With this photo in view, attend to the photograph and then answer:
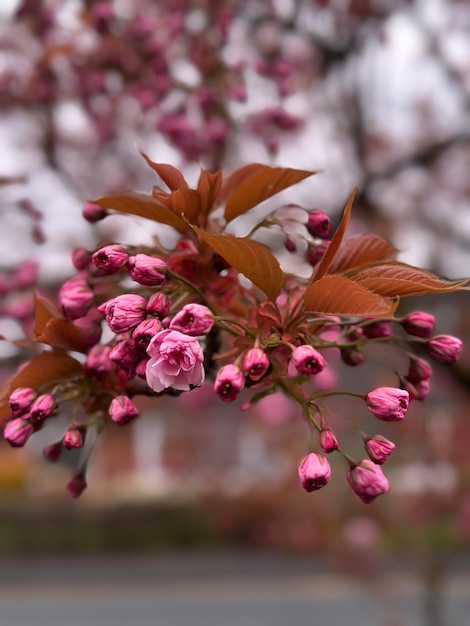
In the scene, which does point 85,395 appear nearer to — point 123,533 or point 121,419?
point 121,419

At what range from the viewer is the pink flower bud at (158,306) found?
3.18 ft

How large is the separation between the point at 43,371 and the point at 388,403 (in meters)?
0.49

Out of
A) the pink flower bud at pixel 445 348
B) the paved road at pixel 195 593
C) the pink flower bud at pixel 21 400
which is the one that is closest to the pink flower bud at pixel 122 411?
the pink flower bud at pixel 21 400

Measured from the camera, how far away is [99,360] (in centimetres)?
108

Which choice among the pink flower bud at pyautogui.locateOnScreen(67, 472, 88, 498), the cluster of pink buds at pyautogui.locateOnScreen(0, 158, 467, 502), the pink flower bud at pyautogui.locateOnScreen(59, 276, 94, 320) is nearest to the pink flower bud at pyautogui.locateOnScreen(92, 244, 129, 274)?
the cluster of pink buds at pyautogui.locateOnScreen(0, 158, 467, 502)

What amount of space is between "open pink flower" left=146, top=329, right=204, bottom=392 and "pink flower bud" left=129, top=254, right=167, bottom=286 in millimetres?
85

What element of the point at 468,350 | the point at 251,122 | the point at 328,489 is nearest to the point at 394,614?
the point at 328,489

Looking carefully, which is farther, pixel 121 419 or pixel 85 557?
pixel 85 557

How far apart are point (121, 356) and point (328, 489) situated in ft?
20.7

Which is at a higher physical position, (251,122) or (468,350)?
(251,122)

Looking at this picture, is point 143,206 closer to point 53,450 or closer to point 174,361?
point 174,361

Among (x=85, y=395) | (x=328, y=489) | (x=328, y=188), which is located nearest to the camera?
(x=85, y=395)

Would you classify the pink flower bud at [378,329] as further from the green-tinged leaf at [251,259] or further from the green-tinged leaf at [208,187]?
the green-tinged leaf at [208,187]

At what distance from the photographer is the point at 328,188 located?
509 centimetres
